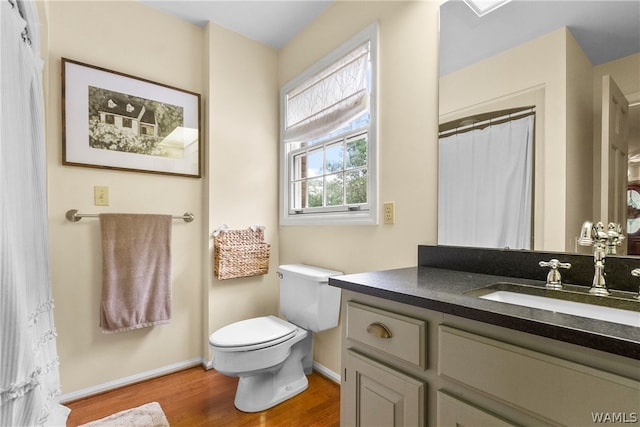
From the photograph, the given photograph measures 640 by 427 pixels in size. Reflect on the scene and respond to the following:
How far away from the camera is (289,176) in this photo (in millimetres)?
2471

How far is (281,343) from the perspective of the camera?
1720mm

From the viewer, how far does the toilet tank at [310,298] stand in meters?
1.81

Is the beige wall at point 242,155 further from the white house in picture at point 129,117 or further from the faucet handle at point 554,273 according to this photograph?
the faucet handle at point 554,273

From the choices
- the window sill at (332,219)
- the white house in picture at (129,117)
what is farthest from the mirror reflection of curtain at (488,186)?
the white house in picture at (129,117)

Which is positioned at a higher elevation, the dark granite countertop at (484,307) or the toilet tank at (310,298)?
the dark granite countertop at (484,307)

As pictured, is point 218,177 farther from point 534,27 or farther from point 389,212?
point 534,27

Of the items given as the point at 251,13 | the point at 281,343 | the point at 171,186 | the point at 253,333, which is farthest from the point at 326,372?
the point at 251,13

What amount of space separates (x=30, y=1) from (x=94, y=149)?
2.78 feet

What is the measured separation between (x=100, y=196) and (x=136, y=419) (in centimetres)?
128

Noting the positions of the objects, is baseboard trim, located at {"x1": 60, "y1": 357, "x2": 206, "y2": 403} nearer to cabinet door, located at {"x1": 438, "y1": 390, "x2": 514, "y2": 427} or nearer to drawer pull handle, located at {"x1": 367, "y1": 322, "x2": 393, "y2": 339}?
drawer pull handle, located at {"x1": 367, "y1": 322, "x2": 393, "y2": 339}

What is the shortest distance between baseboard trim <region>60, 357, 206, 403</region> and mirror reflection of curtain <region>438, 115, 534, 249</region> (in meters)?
1.94

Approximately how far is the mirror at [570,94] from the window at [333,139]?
0.71 metres

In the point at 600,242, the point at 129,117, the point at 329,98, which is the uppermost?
the point at 329,98

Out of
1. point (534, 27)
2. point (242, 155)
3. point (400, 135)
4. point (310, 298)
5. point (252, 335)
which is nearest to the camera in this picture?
point (534, 27)
